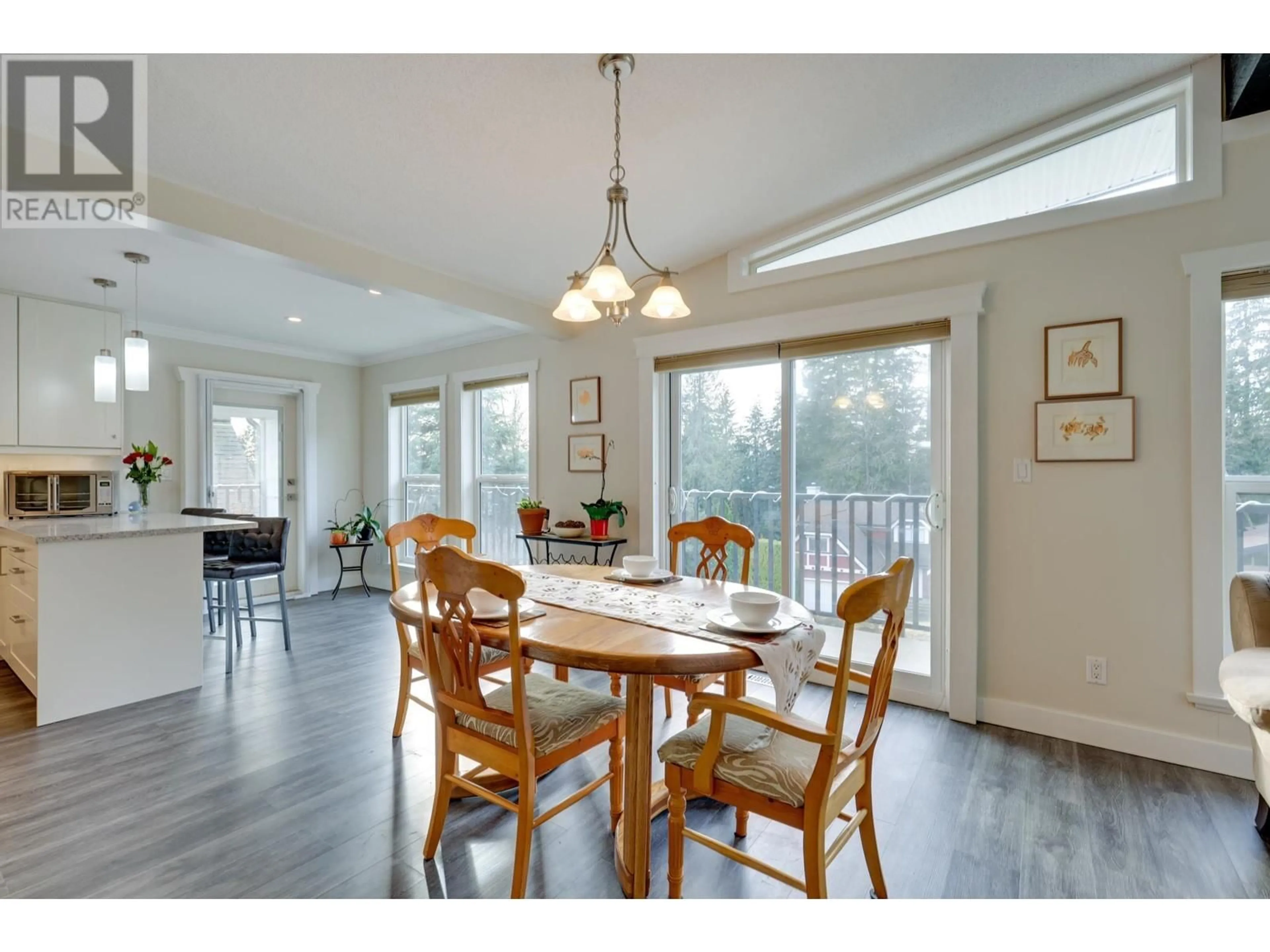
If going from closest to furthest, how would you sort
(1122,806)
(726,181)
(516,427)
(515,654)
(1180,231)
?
(515,654) < (1122,806) < (1180,231) < (726,181) < (516,427)

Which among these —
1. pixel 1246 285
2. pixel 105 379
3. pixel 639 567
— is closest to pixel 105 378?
pixel 105 379

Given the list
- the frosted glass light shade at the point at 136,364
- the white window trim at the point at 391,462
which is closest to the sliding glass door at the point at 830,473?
the frosted glass light shade at the point at 136,364

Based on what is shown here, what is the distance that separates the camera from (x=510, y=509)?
5.06 metres

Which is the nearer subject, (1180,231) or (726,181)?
(1180,231)

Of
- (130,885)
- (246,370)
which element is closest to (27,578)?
(130,885)

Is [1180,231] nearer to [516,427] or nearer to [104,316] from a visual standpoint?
[516,427]

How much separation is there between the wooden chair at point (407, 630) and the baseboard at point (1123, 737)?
2.32 metres

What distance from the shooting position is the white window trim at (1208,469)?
2264mm

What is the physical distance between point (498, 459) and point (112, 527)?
2.58 meters

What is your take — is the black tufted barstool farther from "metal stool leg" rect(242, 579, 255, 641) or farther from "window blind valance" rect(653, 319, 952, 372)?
"window blind valance" rect(653, 319, 952, 372)

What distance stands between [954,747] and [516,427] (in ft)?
12.3

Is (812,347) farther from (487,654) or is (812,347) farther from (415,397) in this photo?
(415,397)

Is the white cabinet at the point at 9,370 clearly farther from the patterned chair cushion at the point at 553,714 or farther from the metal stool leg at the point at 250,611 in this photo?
the patterned chair cushion at the point at 553,714

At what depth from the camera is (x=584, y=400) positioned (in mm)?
4234
